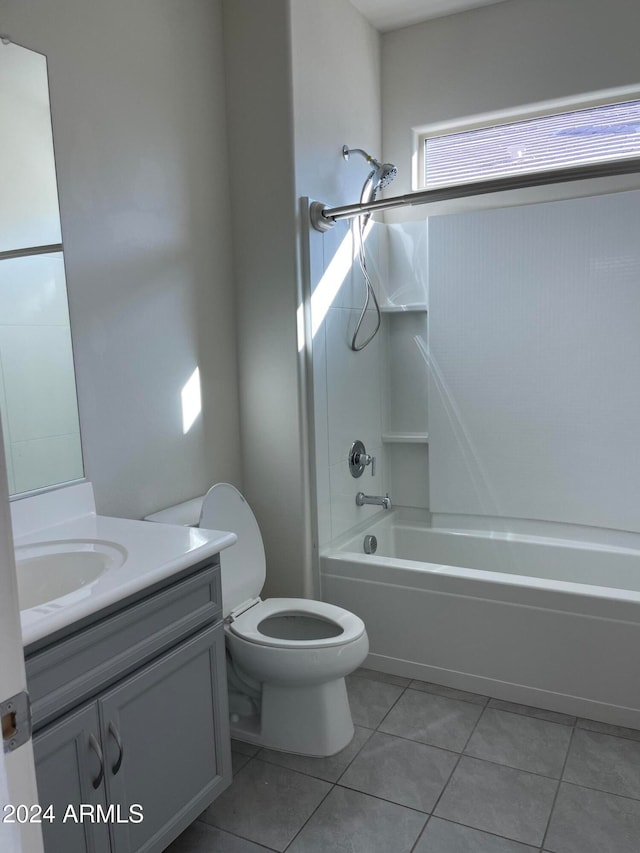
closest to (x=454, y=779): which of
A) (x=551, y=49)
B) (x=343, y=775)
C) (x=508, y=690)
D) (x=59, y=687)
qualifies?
(x=343, y=775)

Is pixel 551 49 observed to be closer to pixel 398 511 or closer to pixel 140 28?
pixel 140 28

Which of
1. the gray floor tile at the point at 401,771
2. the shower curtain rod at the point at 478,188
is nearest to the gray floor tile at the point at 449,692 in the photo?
the gray floor tile at the point at 401,771

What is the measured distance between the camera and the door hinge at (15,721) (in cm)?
69

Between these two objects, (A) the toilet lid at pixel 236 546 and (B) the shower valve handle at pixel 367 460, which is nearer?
(A) the toilet lid at pixel 236 546

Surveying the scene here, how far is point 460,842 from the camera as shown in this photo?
179cm

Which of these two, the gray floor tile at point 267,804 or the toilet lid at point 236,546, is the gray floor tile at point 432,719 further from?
the toilet lid at point 236,546

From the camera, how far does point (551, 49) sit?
9.53ft

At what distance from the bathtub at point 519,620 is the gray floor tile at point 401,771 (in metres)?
0.43

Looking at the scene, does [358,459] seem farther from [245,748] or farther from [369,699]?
[245,748]

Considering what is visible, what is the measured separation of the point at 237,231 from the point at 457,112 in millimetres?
1258

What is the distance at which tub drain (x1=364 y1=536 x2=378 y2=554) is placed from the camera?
9.98 feet

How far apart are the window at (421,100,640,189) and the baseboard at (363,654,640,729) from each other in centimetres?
225

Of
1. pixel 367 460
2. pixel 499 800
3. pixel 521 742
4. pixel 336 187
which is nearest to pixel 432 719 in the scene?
pixel 521 742

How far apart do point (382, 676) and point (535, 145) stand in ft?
8.05
